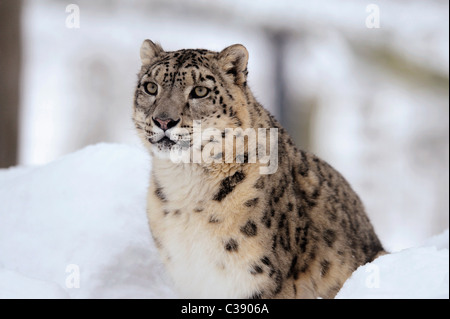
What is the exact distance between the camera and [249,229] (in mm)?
3717

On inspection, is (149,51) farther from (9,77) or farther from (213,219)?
(9,77)

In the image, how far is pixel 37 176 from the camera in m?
5.04

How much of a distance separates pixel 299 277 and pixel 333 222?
522 mm

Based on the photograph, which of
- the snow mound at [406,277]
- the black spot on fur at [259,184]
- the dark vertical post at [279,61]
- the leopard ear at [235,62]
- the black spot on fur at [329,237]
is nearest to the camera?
the snow mound at [406,277]

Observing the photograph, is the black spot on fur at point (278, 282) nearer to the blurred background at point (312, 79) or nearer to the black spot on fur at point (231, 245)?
the black spot on fur at point (231, 245)

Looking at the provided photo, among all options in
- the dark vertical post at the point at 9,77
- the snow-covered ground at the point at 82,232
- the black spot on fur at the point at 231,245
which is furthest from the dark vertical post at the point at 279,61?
the black spot on fur at the point at 231,245

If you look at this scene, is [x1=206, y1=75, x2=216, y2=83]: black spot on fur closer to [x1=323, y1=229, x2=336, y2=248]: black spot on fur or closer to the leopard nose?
the leopard nose

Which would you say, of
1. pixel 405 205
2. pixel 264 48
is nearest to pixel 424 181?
pixel 405 205

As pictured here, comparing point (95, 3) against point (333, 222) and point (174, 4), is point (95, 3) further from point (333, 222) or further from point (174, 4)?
point (333, 222)

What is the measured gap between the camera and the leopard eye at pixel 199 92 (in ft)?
12.3

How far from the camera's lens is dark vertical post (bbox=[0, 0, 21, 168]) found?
721cm

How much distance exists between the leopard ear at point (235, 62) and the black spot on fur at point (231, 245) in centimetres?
101

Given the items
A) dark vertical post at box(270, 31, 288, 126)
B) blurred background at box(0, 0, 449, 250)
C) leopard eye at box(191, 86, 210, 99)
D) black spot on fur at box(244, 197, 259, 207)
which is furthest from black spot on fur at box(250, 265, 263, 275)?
dark vertical post at box(270, 31, 288, 126)

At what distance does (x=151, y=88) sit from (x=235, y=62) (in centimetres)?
56
